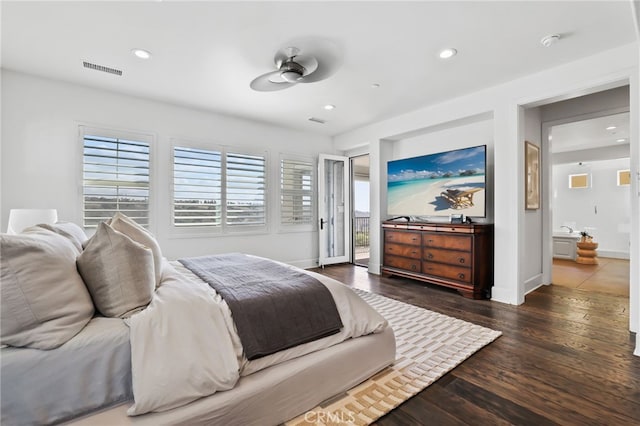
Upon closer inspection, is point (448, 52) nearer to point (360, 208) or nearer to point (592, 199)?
point (360, 208)

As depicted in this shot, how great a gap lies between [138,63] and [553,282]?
6.32 meters

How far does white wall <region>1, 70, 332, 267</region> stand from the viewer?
3.14 metres

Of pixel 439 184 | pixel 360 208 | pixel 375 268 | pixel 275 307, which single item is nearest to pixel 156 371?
pixel 275 307

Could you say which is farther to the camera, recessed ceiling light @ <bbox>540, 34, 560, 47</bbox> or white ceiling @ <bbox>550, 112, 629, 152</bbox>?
white ceiling @ <bbox>550, 112, 629, 152</bbox>

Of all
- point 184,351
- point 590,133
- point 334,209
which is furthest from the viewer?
point 334,209

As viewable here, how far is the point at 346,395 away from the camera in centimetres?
173

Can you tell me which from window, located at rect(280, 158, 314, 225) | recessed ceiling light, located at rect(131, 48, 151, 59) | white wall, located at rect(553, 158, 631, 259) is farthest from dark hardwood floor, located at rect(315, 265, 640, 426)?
white wall, located at rect(553, 158, 631, 259)

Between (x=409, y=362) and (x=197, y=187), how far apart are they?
370 centimetres

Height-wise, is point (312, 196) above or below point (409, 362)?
above

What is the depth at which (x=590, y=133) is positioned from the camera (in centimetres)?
537

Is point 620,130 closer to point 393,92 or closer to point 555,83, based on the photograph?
point 555,83

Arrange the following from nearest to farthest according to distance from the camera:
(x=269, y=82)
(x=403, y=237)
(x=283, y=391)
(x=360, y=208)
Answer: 1. (x=283, y=391)
2. (x=269, y=82)
3. (x=403, y=237)
4. (x=360, y=208)

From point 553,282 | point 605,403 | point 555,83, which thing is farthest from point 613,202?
point 605,403

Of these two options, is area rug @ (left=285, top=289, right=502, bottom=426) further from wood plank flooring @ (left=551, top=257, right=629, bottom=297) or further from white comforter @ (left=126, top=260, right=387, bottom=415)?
wood plank flooring @ (left=551, top=257, right=629, bottom=297)
